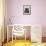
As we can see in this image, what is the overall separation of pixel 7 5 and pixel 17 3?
0.76ft

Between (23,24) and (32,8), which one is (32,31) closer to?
(23,24)

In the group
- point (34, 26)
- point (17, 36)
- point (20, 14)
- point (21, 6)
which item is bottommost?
point (17, 36)

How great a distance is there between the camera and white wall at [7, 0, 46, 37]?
111 inches

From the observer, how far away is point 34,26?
2.74 meters

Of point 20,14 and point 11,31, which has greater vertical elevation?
point 20,14

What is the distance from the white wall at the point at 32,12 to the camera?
9.29ft

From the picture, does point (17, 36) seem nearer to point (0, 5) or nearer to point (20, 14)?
point (20, 14)

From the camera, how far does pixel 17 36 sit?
9.27ft

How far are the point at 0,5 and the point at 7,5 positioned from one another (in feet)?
0.62

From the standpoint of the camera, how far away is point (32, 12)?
2.83 metres

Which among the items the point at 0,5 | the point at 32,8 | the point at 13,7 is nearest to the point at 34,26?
the point at 32,8

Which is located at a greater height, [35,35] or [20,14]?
[20,14]

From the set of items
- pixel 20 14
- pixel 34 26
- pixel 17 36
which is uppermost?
pixel 20 14

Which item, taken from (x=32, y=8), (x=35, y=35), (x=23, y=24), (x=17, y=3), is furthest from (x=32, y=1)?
(x=35, y=35)
